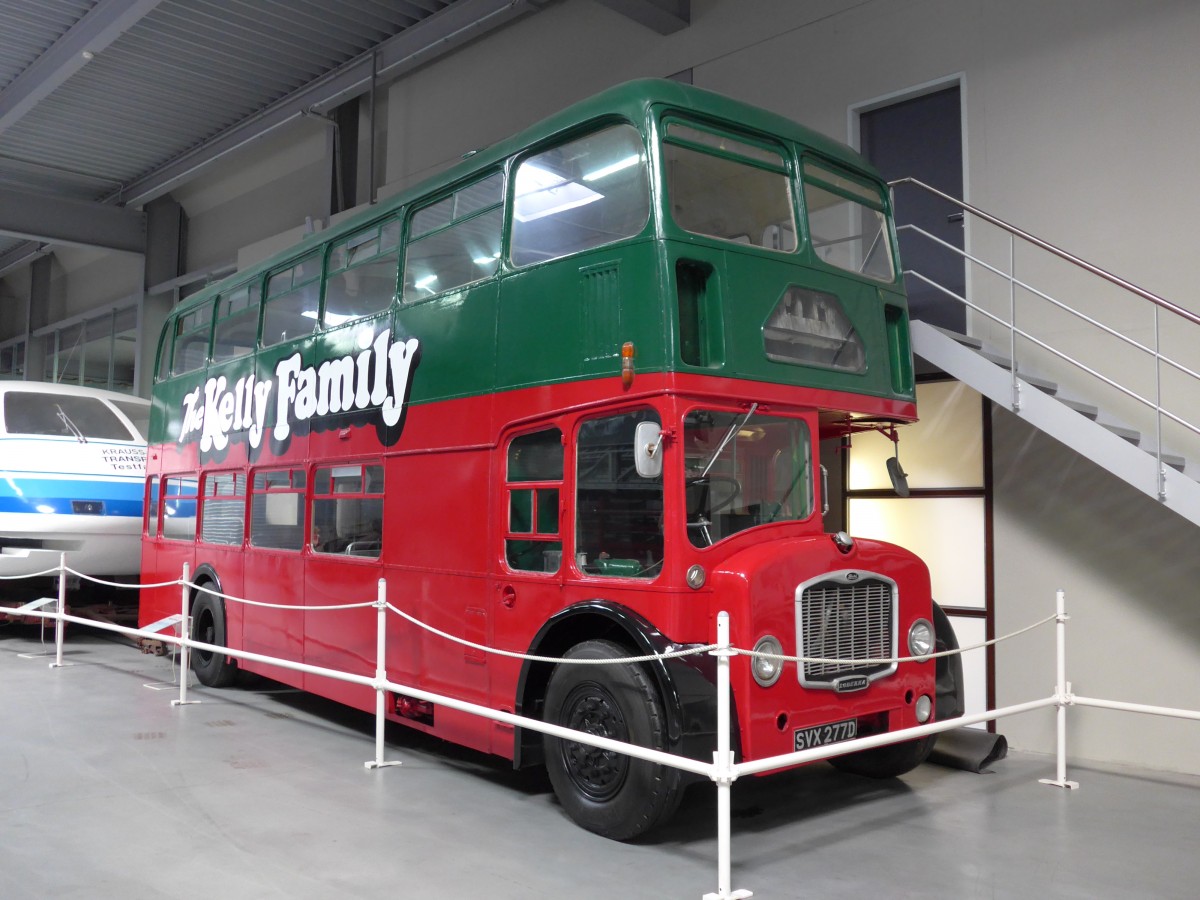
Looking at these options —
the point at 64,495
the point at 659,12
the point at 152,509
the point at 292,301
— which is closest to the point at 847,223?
the point at 659,12

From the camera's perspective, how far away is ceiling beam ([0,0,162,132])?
11.5 metres

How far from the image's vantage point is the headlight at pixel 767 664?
505cm

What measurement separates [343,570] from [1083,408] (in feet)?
17.5

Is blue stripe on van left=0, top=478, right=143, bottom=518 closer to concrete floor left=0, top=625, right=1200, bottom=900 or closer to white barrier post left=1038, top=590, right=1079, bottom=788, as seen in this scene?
concrete floor left=0, top=625, right=1200, bottom=900

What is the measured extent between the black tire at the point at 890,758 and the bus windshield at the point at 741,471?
1.70 m

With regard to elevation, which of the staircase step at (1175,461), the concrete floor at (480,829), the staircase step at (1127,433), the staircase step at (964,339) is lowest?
the concrete floor at (480,829)

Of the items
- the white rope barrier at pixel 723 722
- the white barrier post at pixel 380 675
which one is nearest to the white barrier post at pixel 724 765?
the white rope barrier at pixel 723 722

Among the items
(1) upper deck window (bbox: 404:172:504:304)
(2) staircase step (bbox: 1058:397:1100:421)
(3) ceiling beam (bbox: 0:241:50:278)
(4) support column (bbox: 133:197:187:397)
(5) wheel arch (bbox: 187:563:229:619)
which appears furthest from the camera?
(3) ceiling beam (bbox: 0:241:50:278)

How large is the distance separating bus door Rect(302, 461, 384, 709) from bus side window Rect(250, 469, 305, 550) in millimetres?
248

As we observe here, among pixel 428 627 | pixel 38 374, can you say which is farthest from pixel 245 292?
pixel 38 374

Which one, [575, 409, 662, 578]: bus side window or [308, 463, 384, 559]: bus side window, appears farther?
[308, 463, 384, 559]: bus side window

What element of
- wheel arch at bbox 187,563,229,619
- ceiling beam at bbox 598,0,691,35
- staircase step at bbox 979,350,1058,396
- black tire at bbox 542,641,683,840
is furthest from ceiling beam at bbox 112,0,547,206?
black tire at bbox 542,641,683,840

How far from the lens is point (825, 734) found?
5.38 m

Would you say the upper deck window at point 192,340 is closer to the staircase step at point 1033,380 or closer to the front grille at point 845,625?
the front grille at point 845,625
